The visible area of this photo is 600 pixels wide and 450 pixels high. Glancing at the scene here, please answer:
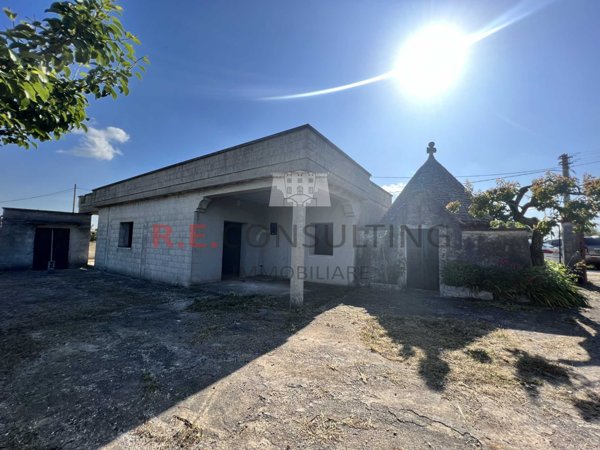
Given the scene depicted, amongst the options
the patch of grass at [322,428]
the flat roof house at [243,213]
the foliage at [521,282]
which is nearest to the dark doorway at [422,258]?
the foliage at [521,282]

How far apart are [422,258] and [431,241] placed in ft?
2.06

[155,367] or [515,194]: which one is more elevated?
[515,194]

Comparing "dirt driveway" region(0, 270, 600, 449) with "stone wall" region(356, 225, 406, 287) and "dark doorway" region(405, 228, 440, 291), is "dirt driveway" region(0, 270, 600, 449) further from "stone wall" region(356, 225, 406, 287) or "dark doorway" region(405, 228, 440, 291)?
"stone wall" region(356, 225, 406, 287)

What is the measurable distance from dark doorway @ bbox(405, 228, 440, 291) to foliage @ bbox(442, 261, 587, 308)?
727 mm

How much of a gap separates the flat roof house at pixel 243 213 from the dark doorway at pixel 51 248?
111 inches

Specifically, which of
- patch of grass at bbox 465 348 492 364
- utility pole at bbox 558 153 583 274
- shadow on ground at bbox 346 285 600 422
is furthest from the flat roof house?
utility pole at bbox 558 153 583 274

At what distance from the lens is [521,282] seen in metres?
6.55

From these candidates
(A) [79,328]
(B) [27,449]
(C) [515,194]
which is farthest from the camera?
(C) [515,194]

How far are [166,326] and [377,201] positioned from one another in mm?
9248

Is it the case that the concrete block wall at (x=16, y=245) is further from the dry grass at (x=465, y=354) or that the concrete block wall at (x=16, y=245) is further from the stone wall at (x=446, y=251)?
the dry grass at (x=465, y=354)

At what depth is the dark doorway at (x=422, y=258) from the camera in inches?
319

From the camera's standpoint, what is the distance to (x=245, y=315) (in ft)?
17.3

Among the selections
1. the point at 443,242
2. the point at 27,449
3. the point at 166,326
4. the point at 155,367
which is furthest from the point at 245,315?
the point at 443,242

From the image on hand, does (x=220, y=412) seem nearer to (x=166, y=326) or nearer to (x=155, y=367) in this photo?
(x=155, y=367)
